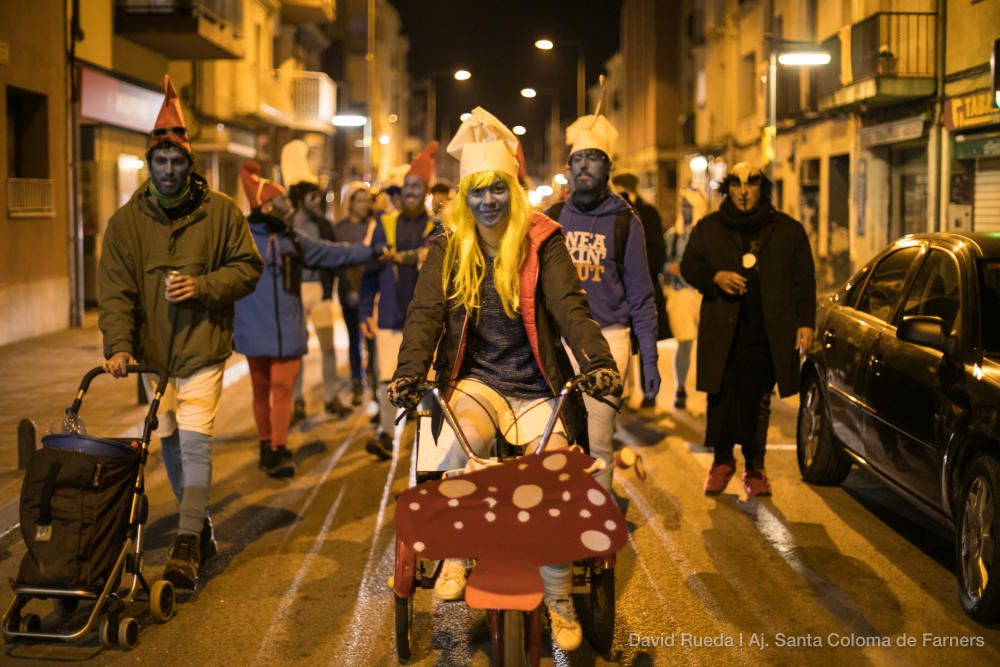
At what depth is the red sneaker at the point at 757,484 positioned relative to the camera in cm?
833

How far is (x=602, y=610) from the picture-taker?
16.8 ft

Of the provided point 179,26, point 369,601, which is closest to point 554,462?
point 369,601

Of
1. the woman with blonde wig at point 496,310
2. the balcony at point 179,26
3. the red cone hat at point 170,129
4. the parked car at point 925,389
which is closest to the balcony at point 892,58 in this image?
the balcony at point 179,26

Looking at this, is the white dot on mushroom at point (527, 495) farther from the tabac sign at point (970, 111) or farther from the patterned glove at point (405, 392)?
the tabac sign at point (970, 111)

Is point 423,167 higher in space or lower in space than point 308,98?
lower

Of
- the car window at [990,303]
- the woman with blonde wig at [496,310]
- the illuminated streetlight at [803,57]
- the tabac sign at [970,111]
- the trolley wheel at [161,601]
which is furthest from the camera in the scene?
the illuminated streetlight at [803,57]

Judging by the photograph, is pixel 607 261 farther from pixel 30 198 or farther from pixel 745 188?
pixel 30 198

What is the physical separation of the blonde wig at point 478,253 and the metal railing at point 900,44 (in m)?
20.2

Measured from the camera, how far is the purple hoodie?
283 inches

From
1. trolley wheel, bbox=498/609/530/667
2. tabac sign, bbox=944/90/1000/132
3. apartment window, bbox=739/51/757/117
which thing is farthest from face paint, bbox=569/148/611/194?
apartment window, bbox=739/51/757/117

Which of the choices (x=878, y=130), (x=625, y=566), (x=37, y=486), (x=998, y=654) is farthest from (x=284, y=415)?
(x=878, y=130)

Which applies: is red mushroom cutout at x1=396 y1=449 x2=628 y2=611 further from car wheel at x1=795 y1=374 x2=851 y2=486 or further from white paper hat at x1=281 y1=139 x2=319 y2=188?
white paper hat at x1=281 y1=139 x2=319 y2=188

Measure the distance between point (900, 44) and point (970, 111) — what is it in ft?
10.4

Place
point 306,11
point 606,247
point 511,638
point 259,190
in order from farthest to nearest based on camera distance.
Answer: point 306,11
point 259,190
point 606,247
point 511,638
